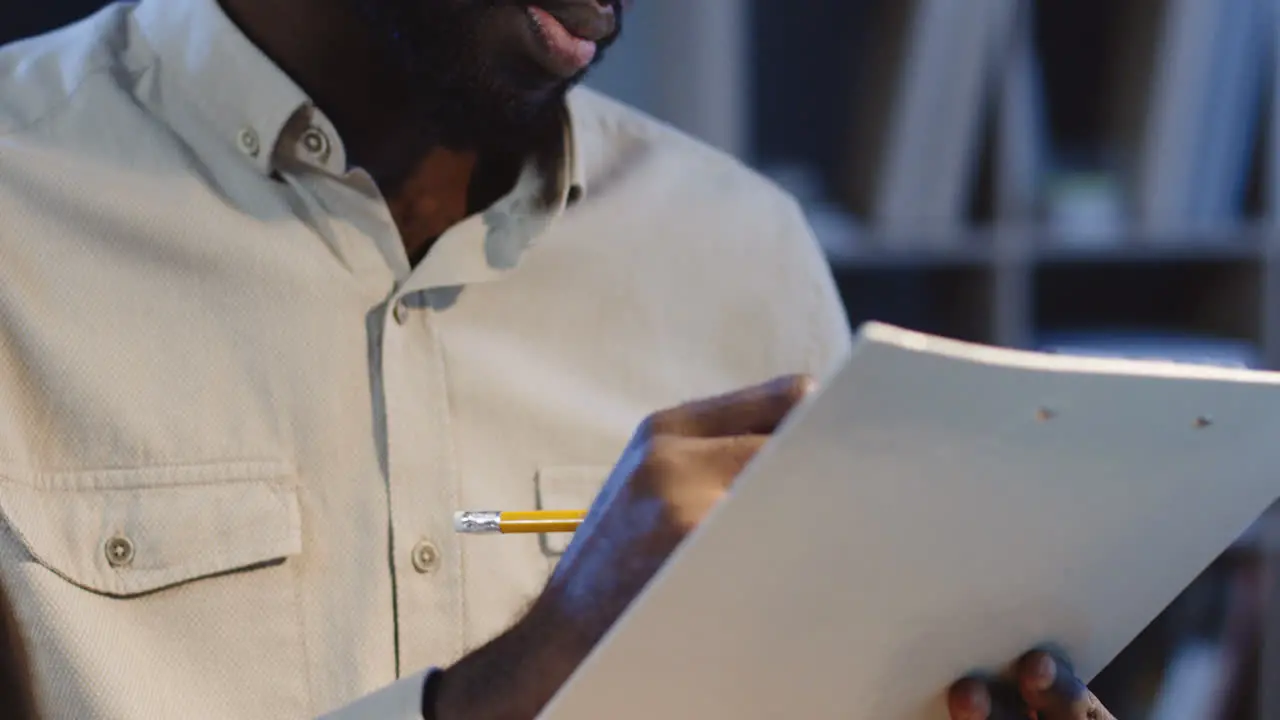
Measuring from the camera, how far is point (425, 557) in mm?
883

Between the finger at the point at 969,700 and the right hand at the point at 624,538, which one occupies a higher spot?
the right hand at the point at 624,538

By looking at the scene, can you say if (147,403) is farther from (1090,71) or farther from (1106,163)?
(1090,71)

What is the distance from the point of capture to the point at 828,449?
1.62 feet

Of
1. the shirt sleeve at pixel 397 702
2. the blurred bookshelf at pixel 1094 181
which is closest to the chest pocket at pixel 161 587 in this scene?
the shirt sleeve at pixel 397 702

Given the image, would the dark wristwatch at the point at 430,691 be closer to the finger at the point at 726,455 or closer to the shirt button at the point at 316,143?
the finger at the point at 726,455

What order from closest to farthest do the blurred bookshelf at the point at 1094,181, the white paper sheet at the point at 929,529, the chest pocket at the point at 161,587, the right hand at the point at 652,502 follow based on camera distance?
the white paper sheet at the point at 929,529 → the right hand at the point at 652,502 → the chest pocket at the point at 161,587 → the blurred bookshelf at the point at 1094,181

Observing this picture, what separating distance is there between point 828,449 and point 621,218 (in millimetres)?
606

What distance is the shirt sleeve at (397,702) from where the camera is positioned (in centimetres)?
70

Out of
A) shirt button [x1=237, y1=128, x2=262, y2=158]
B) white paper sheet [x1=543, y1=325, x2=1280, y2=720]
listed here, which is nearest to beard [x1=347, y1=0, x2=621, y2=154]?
shirt button [x1=237, y1=128, x2=262, y2=158]

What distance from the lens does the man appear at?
828 mm

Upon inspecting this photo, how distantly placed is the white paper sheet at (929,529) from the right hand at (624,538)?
62mm

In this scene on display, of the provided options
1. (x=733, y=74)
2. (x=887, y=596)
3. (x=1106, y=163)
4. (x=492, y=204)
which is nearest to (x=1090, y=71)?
(x=1106, y=163)

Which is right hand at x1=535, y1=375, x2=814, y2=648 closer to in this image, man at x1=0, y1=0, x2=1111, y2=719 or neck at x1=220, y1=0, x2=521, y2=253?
man at x1=0, y1=0, x2=1111, y2=719

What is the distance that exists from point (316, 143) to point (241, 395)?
0.57 ft
